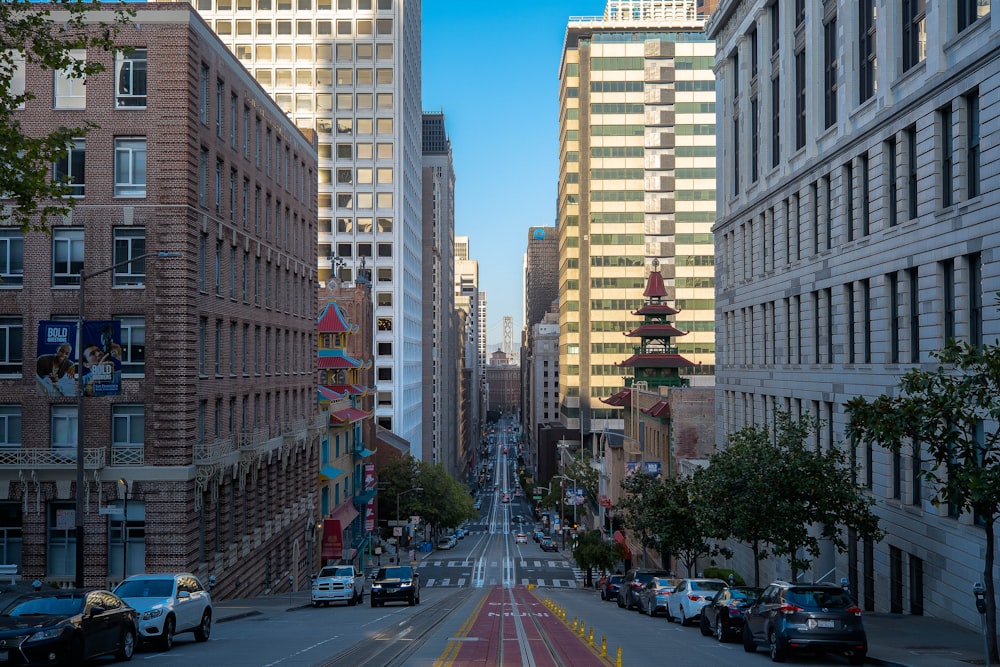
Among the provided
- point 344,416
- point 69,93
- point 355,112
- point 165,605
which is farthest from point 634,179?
point 165,605

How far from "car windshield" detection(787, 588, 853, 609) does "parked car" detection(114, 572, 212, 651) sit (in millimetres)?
13836

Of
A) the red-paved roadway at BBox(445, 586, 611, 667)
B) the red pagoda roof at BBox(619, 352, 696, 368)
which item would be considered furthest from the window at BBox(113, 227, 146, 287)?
the red pagoda roof at BBox(619, 352, 696, 368)

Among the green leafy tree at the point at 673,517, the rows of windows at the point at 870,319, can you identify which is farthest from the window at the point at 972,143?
the green leafy tree at the point at 673,517

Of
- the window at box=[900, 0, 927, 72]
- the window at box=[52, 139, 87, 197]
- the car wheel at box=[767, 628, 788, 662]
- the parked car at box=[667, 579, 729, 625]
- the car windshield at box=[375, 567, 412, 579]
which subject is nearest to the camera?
the car wheel at box=[767, 628, 788, 662]

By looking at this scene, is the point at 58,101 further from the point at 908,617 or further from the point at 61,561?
the point at 908,617

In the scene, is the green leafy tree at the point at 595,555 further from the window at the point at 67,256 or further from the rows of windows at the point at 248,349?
the window at the point at 67,256

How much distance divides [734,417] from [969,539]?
95.4ft

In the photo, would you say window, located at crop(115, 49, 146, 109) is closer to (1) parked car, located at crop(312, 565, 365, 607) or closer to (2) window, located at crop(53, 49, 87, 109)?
(2) window, located at crop(53, 49, 87, 109)

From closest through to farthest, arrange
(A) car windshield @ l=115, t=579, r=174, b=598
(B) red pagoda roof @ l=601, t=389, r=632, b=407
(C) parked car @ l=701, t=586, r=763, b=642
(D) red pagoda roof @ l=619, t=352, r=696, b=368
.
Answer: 1. (A) car windshield @ l=115, t=579, r=174, b=598
2. (C) parked car @ l=701, t=586, r=763, b=642
3. (D) red pagoda roof @ l=619, t=352, r=696, b=368
4. (B) red pagoda roof @ l=601, t=389, r=632, b=407

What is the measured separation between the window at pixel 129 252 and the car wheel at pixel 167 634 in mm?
15622

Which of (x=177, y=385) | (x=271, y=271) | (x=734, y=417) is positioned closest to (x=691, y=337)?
(x=734, y=417)

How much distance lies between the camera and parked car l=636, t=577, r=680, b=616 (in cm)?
3769

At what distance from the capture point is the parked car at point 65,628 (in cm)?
1738

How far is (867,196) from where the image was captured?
114 ft
